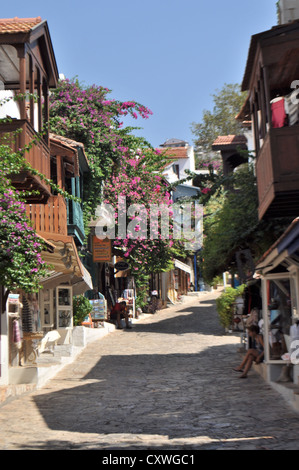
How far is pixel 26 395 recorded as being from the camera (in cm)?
1347

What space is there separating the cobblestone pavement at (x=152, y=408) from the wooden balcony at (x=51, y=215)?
3.82 metres

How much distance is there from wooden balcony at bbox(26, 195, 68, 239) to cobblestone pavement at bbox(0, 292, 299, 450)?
12.5 feet

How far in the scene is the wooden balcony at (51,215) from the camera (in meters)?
17.0

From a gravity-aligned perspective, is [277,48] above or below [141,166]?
below

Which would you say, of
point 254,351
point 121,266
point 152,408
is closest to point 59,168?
point 254,351

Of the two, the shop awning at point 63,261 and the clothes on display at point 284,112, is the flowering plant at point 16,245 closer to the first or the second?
the shop awning at point 63,261

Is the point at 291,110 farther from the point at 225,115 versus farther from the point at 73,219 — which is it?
the point at 225,115

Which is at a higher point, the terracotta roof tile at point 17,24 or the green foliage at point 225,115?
the green foliage at point 225,115

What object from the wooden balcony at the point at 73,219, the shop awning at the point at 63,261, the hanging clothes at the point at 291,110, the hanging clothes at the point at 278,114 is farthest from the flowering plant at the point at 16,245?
the wooden balcony at the point at 73,219

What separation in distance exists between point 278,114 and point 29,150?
4.89m

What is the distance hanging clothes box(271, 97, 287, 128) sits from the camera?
12656 mm
